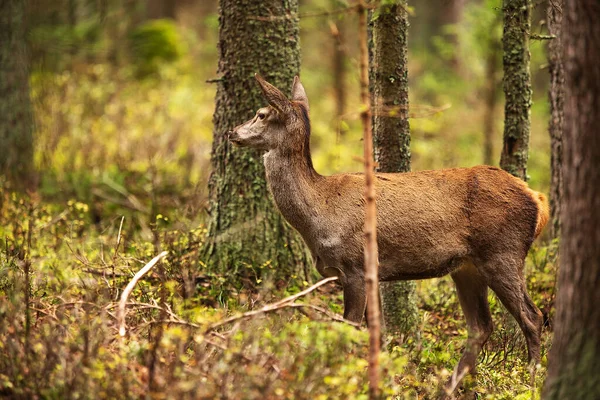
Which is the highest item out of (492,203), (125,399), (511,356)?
(492,203)

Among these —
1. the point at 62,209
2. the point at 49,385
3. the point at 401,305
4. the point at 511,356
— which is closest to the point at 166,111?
the point at 62,209

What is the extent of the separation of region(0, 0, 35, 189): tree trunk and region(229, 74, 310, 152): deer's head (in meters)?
6.46

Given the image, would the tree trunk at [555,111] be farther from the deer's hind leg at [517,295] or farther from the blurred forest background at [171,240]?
the deer's hind leg at [517,295]

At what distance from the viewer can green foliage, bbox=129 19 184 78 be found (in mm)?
22797

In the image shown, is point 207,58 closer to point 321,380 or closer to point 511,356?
point 511,356

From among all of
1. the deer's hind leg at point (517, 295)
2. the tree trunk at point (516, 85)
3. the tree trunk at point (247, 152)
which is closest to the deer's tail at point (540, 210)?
the deer's hind leg at point (517, 295)

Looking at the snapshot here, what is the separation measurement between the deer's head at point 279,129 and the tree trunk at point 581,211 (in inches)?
110

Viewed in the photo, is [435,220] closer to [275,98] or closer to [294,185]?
[294,185]

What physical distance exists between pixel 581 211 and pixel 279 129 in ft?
10.2

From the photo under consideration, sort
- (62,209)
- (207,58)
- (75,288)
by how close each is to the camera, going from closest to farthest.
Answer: (75,288)
(62,209)
(207,58)

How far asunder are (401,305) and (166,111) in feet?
31.7

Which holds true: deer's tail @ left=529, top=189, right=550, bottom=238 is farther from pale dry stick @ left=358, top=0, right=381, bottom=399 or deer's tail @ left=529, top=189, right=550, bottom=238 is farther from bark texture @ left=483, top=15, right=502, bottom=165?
bark texture @ left=483, top=15, right=502, bottom=165

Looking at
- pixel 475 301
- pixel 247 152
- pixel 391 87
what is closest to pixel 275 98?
pixel 391 87

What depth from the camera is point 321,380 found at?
4.57 metres
